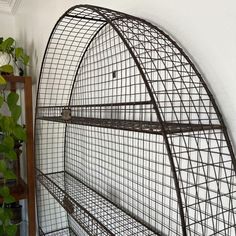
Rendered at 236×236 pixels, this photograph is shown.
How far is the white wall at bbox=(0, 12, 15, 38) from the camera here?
2.60 meters

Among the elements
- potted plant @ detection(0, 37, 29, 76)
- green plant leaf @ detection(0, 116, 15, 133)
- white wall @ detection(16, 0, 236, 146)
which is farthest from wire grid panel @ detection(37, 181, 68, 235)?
white wall @ detection(16, 0, 236, 146)

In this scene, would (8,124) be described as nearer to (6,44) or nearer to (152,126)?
(6,44)

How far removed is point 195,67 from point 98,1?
2.40 feet

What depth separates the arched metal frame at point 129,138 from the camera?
780 millimetres

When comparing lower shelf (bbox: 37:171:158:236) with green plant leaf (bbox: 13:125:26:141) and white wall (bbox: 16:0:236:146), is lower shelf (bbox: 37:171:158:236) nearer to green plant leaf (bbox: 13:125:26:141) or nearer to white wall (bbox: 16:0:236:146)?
green plant leaf (bbox: 13:125:26:141)

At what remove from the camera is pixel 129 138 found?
1188mm

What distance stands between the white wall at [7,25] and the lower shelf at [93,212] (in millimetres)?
1596

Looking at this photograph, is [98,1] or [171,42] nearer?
[171,42]

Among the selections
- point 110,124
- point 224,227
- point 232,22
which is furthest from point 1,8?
point 224,227

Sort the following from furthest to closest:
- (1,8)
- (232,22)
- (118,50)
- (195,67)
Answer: (1,8) < (118,50) < (195,67) < (232,22)

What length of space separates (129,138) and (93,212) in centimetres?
44

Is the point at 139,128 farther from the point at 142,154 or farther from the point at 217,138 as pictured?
the point at 142,154

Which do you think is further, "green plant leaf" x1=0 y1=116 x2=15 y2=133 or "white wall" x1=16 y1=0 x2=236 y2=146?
"green plant leaf" x1=0 y1=116 x2=15 y2=133

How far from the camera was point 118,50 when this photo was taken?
4.07 feet
